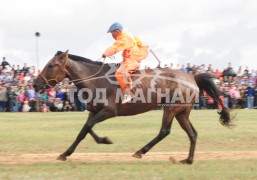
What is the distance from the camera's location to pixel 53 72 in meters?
11.0

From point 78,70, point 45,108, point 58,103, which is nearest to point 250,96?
point 58,103

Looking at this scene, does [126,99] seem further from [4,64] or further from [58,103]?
[4,64]

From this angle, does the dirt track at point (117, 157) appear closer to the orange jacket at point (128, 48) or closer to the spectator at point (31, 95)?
the orange jacket at point (128, 48)

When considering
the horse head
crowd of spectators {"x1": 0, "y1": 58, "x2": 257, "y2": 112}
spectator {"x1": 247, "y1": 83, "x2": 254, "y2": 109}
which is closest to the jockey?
the horse head

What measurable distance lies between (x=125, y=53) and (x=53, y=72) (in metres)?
1.53

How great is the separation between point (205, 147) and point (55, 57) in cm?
493

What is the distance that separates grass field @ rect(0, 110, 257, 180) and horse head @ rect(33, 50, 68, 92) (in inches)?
63.9

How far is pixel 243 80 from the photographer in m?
29.5

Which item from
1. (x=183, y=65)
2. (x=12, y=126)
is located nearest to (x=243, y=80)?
(x=183, y=65)

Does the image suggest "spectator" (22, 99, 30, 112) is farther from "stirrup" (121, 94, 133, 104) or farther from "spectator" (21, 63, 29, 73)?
"stirrup" (121, 94, 133, 104)

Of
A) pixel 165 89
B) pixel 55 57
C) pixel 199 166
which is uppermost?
pixel 55 57

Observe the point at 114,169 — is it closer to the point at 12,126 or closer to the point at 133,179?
the point at 133,179

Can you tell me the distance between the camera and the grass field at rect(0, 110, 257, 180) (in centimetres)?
900

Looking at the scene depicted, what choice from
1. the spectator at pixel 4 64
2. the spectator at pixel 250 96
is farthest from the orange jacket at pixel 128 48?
the spectator at pixel 4 64
